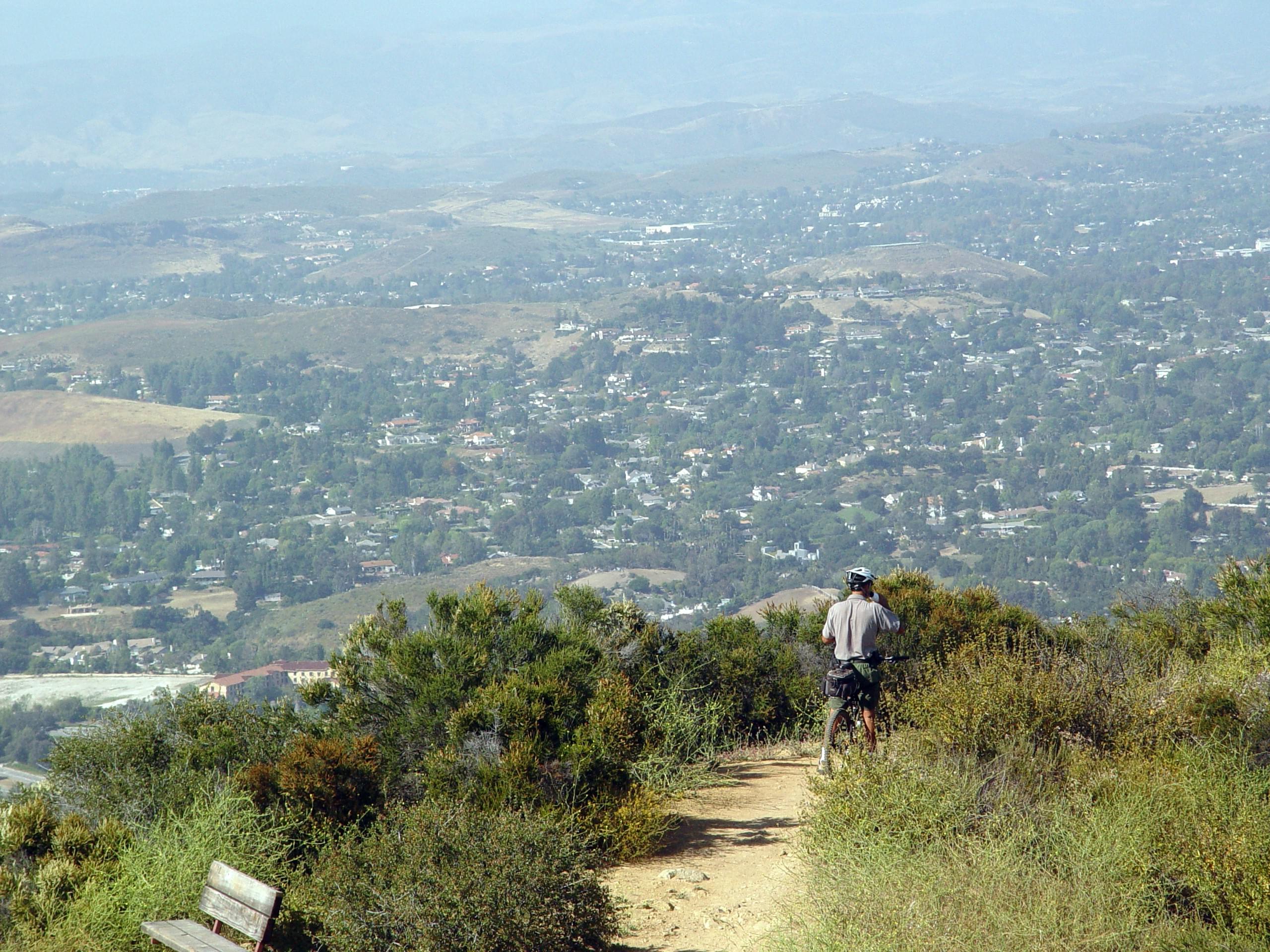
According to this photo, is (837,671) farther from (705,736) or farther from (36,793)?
(36,793)

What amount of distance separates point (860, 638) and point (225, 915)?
3.42 m

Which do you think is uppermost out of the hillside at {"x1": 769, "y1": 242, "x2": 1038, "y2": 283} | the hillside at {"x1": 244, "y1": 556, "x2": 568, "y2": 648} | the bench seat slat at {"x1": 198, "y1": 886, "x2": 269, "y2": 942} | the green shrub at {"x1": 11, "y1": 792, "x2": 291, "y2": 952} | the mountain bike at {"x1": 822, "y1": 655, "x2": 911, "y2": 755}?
the bench seat slat at {"x1": 198, "y1": 886, "x2": 269, "y2": 942}

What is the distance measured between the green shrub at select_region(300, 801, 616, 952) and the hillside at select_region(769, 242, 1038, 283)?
12275cm

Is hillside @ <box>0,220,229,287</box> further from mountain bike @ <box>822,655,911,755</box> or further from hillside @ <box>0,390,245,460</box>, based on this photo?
mountain bike @ <box>822,655,911,755</box>

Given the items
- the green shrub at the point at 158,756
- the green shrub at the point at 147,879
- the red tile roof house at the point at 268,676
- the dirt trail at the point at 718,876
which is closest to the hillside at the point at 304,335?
the red tile roof house at the point at 268,676

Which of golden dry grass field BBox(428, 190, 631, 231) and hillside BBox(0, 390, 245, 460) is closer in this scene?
hillside BBox(0, 390, 245, 460)

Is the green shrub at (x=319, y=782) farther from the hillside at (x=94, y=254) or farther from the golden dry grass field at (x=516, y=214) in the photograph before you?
the golden dry grass field at (x=516, y=214)

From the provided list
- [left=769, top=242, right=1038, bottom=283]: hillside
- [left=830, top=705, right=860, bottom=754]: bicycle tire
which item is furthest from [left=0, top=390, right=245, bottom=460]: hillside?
[left=830, top=705, right=860, bottom=754]: bicycle tire

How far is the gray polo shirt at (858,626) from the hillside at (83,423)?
2963 inches

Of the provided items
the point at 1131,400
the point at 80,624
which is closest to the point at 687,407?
the point at 1131,400

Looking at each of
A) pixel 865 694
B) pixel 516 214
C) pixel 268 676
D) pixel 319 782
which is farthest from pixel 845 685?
pixel 516 214

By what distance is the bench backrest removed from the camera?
167 inches

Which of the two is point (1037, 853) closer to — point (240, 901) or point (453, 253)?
point (240, 901)

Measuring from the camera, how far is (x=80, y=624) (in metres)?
51.2
